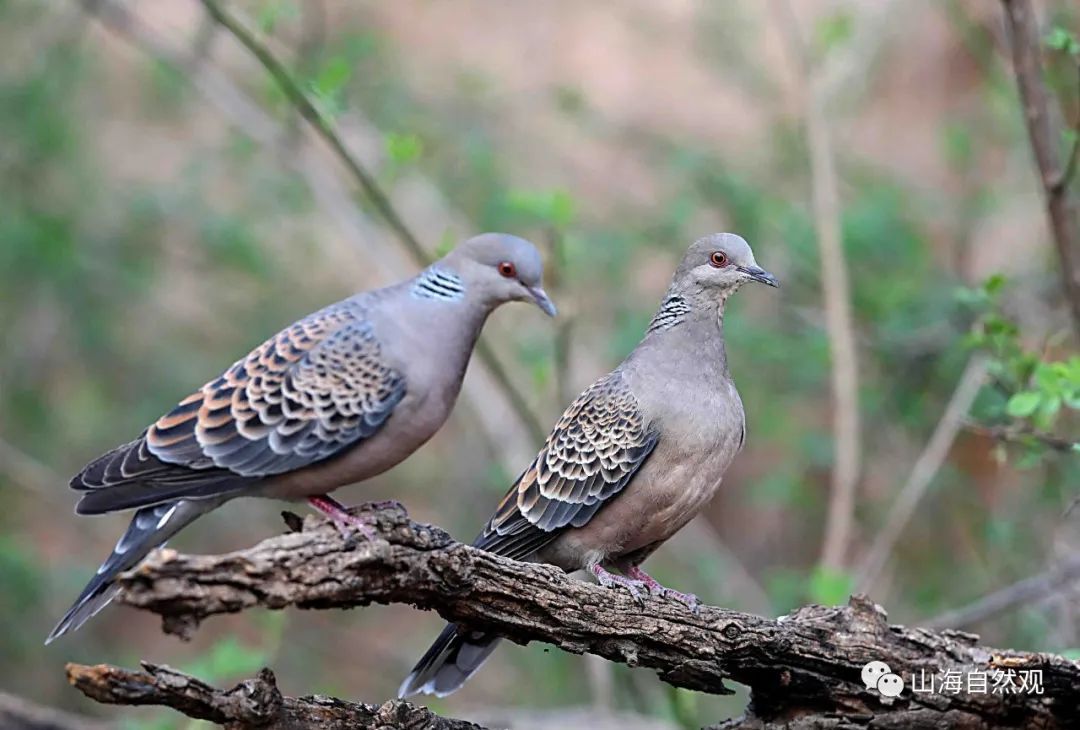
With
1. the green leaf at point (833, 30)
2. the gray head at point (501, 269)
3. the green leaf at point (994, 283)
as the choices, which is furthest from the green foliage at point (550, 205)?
the green leaf at point (833, 30)

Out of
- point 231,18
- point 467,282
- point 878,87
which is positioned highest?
point 878,87

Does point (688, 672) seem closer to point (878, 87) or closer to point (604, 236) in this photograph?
point (604, 236)

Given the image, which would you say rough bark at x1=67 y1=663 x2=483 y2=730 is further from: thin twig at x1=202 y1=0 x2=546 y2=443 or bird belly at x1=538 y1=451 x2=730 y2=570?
thin twig at x1=202 y1=0 x2=546 y2=443

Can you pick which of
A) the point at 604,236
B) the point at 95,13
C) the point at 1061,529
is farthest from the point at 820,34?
the point at 95,13

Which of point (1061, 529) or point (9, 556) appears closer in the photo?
point (1061, 529)

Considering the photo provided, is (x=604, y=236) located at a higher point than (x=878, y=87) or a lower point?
lower

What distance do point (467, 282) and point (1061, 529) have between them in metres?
3.73

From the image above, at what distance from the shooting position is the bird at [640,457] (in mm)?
3748

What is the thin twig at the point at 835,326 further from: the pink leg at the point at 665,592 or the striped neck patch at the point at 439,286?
the striped neck patch at the point at 439,286

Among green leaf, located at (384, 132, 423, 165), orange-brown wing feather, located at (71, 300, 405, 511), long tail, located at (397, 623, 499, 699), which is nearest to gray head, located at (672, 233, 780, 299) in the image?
orange-brown wing feather, located at (71, 300, 405, 511)

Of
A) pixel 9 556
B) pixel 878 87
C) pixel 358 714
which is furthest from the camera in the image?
pixel 878 87

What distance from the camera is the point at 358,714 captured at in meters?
3.05

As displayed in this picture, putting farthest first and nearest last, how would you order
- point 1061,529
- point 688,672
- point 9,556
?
point 9,556, point 1061,529, point 688,672

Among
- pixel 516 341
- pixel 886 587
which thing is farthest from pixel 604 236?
pixel 886 587
